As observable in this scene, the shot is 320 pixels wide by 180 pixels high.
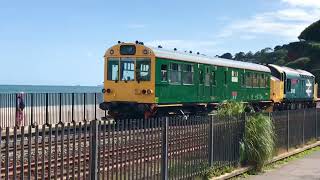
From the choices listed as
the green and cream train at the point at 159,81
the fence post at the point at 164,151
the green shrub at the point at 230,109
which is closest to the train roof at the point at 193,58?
the green and cream train at the point at 159,81

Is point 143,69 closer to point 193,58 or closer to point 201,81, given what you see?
point 193,58

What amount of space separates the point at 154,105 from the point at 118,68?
2.62 metres

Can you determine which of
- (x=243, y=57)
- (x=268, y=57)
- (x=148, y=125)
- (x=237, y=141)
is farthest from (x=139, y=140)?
(x=243, y=57)

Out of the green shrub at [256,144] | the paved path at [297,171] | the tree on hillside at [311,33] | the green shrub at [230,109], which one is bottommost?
the paved path at [297,171]

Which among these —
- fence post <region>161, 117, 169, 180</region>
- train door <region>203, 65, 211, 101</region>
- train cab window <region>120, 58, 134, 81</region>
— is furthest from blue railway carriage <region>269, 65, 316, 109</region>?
fence post <region>161, 117, 169, 180</region>

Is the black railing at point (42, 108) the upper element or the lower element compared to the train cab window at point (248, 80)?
lower

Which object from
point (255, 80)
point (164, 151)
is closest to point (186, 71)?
point (255, 80)

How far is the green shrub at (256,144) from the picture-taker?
12.9 meters

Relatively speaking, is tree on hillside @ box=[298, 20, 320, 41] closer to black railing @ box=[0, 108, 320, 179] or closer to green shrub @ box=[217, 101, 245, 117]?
green shrub @ box=[217, 101, 245, 117]

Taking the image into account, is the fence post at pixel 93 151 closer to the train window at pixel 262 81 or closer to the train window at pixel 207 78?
the train window at pixel 207 78

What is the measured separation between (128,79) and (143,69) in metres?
1.05

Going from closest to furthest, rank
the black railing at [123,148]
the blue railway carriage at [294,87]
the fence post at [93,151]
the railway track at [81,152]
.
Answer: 1. the railway track at [81,152]
2. the black railing at [123,148]
3. the fence post at [93,151]
4. the blue railway carriage at [294,87]

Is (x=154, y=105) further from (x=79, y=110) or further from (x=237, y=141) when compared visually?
(x=237, y=141)

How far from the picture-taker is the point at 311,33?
301ft
